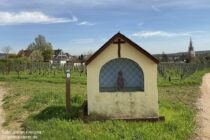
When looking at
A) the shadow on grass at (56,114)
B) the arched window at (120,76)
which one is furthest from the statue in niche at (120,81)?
the shadow on grass at (56,114)

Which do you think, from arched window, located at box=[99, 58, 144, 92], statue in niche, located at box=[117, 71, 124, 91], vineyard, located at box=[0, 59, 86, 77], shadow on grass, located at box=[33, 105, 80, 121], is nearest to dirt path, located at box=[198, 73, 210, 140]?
arched window, located at box=[99, 58, 144, 92]

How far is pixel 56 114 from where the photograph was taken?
444 inches

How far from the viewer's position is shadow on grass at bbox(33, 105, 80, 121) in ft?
35.4

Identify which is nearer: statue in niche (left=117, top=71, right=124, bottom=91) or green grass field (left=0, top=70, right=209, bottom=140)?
green grass field (left=0, top=70, right=209, bottom=140)

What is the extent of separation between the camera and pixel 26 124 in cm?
1010

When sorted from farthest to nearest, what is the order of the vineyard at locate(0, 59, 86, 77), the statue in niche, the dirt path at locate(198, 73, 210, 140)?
1. the vineyard at locate(0, 59, 86, 77)
2. the statue in niche
3. the dirt path at locate(198, 73, 210, 140)

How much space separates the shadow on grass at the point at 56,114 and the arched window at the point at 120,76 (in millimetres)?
1377

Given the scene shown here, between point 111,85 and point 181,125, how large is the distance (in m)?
2.65

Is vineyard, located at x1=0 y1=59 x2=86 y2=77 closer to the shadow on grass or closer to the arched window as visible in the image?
the shadow on grass

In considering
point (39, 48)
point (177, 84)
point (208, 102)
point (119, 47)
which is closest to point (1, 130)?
point (119, 47)

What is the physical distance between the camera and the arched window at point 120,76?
1080 centimetres

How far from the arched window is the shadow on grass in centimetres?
138

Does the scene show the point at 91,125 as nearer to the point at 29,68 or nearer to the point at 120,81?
the point at 120,81

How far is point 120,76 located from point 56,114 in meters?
2.55
